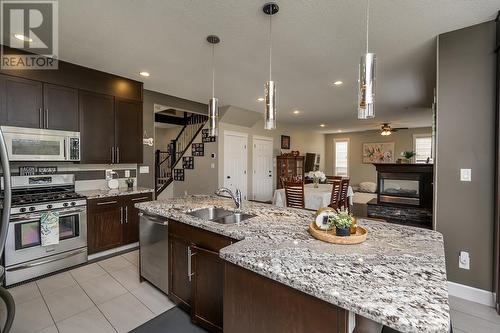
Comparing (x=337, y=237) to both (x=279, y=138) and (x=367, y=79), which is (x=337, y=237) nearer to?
(x=367, y=79)

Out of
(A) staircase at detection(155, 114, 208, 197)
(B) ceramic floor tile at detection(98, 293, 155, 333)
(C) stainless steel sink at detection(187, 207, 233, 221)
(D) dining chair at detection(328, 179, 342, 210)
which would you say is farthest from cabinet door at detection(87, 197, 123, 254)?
(D) dining chair at detection(328, 179, 342, 210)

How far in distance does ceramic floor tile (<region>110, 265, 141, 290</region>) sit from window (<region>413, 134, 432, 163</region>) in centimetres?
975

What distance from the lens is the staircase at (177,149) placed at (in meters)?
6.64

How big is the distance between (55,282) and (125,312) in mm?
1187

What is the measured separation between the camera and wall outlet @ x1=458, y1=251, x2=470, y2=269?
236 centimetres

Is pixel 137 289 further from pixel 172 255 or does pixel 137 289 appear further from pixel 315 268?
pixel 315 268

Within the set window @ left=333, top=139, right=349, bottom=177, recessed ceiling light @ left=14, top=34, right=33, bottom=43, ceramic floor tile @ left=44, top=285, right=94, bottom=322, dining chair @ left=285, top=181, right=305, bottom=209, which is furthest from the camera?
window @ left=333, top=139, right=349, bottom=177

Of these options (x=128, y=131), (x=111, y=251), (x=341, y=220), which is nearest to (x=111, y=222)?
(x=111, y=251)

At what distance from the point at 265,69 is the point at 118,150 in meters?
2.60

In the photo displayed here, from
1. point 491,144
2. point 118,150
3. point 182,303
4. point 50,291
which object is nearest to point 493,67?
point 491,144

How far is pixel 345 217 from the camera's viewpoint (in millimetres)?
1481

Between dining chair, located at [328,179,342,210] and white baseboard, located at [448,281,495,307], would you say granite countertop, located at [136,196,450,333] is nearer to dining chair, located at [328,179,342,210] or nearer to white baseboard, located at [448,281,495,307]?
white baseboard, located at [448,281,495,307]

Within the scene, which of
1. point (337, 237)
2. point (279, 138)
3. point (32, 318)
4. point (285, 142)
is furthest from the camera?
point (285, 142)

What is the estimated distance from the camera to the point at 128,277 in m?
2.81
